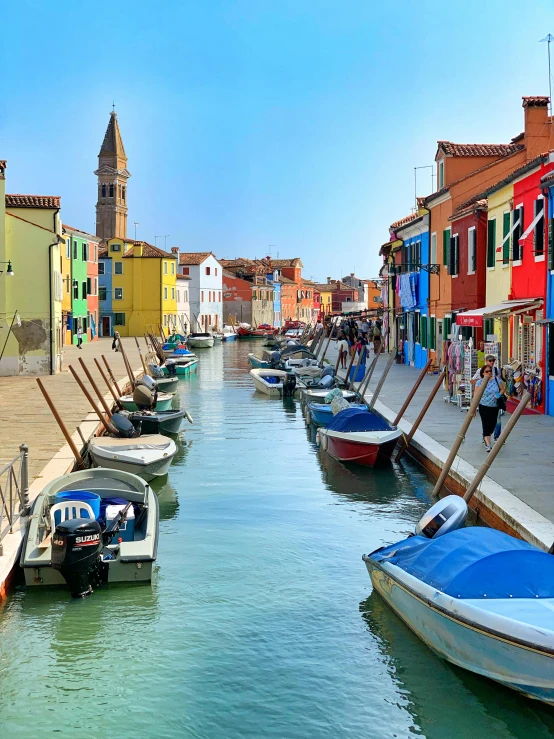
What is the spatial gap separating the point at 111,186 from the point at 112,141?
536 cm

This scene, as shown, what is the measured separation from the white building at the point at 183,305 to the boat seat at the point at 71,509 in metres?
69.8

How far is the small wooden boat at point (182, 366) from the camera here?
45.4 metres

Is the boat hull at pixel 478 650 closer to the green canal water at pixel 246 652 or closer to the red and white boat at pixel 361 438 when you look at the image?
the green canal water at pixel 246 652

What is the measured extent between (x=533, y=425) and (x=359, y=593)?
29.2ft

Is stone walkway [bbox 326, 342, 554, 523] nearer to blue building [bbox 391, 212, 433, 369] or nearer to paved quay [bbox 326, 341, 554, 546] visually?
paved quay [bbox 326, 341, 554, 546]

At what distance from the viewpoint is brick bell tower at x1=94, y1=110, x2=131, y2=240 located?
4294 inches

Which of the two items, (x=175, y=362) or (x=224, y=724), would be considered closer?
(x=224, y=724)

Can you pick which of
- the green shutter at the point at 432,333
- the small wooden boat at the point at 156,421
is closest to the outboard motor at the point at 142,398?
the small wooden boat at the point at 156,421

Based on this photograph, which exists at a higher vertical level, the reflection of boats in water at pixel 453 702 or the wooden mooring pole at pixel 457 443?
the wooden mooring pole at pixel 457 443

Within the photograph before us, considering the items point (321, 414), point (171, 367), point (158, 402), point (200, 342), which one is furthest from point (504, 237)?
point (200, 342)

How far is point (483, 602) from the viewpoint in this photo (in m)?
8.06

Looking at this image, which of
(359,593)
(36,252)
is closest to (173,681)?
(359,593)

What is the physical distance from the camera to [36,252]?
33688 mm

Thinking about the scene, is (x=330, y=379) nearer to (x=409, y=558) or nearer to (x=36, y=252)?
(x=36, y=252)
